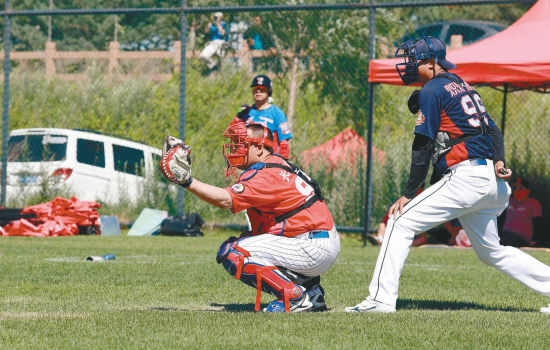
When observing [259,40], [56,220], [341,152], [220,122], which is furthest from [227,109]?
[56,220]

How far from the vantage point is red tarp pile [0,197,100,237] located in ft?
42.1

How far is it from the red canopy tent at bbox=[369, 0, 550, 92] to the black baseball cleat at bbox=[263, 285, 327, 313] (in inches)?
217

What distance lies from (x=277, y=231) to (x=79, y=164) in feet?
33.3

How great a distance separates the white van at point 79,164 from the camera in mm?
14656

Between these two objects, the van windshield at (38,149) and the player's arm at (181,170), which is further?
the van windshield at (38,149)

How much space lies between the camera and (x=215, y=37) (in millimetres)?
16156

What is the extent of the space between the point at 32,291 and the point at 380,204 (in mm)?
7832

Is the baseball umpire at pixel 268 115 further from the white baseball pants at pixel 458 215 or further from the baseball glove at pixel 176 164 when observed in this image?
the baseball glove at pixel 176 164

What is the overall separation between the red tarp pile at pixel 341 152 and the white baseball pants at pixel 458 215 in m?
7.90

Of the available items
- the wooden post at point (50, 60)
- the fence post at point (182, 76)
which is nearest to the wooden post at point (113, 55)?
the wooden post at point (50, 60)

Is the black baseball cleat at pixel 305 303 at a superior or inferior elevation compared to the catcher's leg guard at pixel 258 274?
inferior

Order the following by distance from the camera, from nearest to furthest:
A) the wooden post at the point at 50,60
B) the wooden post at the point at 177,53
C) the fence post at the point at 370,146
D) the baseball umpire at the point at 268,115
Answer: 1. the baseball umpire at the point at 268,115
2. the fence post at the point at 370,146
3. the wooden post at the point at 177,53
4. the wooden post at the point at 50,60

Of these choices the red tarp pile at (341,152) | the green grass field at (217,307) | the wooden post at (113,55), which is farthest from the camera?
the wooden post at (113,55)

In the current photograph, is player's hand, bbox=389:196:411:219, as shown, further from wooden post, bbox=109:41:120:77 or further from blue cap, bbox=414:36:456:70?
wooden post, bbox=109:41:120:77
